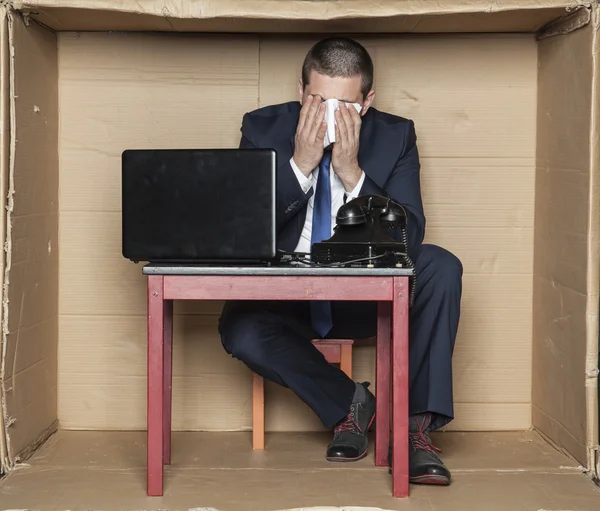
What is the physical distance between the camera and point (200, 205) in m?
1.74

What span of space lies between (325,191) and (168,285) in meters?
0.57

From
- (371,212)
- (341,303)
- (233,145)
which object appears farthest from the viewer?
(233,145)

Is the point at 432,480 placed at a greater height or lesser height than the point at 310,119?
lesser

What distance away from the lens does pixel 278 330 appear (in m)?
2.11

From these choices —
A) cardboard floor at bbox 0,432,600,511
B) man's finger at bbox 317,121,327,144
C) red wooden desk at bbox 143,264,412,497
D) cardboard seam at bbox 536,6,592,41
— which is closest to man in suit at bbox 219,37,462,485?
man's finger at bbox 317,121,327,144

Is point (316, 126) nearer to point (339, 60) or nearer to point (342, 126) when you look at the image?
point (342, 126)

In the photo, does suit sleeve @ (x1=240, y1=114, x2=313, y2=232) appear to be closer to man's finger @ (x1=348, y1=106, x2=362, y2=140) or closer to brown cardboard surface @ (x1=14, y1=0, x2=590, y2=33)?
man's finger @ (x1=348, y1=106, x2=362, y2=140)

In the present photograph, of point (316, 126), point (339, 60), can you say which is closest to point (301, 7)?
point (339, 60)

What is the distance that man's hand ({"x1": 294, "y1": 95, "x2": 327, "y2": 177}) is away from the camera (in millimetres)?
2002

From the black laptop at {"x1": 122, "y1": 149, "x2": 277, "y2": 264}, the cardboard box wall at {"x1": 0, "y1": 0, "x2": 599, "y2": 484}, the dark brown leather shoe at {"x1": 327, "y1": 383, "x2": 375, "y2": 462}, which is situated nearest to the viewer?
the black laptop at {"x1": 122, "y1": 149, "x2": 277, "y2": 264}

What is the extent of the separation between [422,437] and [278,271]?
54 centimetres

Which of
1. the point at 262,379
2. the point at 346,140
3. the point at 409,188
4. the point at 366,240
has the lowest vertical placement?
the point at 262,379

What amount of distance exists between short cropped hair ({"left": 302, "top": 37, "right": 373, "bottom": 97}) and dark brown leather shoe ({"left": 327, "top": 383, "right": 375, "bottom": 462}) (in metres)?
0.77

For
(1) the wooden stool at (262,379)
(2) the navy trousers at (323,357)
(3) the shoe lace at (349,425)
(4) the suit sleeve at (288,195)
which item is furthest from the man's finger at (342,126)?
(3) the shoe lace at (349,425)
